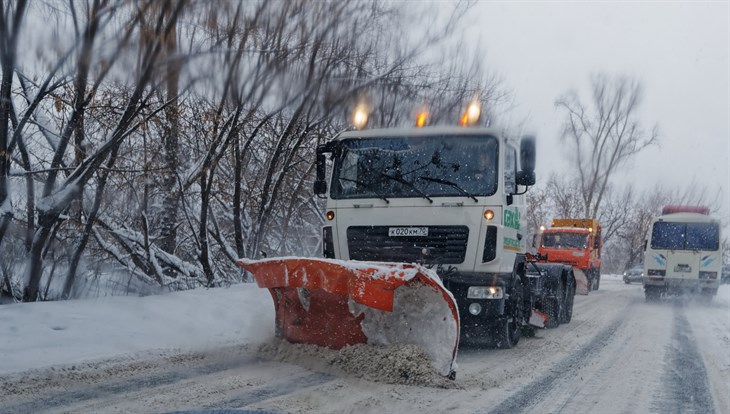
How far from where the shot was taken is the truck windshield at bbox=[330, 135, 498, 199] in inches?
297

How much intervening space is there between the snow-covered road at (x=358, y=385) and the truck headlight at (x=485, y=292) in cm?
67

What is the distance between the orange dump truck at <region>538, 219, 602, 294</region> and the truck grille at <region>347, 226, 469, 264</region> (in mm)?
17107

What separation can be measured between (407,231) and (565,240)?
62.4ft

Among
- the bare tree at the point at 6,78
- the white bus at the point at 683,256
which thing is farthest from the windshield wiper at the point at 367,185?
the white bus at the point at 683,256

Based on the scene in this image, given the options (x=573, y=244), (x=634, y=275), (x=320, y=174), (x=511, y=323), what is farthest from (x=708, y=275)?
(x=634, y=275)

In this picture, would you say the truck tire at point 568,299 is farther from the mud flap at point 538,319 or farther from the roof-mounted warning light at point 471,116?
the roof-mounted warning light at point 471,116

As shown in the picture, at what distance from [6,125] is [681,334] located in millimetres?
10247

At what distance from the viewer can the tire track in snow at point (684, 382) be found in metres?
5.40

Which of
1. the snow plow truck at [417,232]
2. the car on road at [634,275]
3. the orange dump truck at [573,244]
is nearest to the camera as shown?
the snow plow truck at [417,232]

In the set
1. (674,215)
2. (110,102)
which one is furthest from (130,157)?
(674,215)

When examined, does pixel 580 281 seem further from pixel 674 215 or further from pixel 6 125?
pixel 6 125

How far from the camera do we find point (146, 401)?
188 inches

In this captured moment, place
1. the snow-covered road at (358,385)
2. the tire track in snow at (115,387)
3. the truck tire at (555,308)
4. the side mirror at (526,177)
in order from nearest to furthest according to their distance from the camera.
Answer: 1. the tire track in snow at (115,387)
2. the snow-covered road at (358,385)
3. the side mirror at (526,177)
4. the truck tire at (555,308)

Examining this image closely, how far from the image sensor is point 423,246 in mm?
7461
